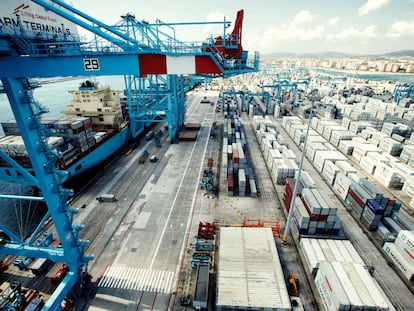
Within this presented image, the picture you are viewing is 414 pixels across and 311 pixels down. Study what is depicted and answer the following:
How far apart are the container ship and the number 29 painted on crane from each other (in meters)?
6.50

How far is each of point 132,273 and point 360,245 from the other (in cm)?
2407

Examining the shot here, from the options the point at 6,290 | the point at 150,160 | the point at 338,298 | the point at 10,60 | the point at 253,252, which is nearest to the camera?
the point at 10,60

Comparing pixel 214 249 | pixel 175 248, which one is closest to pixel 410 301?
pixel 214 249

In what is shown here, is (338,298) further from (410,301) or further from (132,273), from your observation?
(132,273)

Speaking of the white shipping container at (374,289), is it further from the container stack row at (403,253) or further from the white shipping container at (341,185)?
the white shipping container at (341,185)

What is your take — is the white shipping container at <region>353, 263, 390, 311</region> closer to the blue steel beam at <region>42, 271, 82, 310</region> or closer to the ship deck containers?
the ship deck containers

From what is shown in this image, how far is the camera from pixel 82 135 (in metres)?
37.6

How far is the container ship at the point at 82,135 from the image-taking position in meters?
31.2

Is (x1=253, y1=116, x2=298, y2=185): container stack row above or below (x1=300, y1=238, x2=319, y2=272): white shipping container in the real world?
above

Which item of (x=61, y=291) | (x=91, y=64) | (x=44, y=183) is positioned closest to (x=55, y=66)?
(x=91, y=64)

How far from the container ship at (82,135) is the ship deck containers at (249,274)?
18145 mm

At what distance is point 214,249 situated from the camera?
23.3 metres

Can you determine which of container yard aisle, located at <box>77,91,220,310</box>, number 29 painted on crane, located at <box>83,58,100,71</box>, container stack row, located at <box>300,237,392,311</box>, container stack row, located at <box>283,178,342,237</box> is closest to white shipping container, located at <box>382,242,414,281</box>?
container stack row, located at <box>300,237,392,311</box>

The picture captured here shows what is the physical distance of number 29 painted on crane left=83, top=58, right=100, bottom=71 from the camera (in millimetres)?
16062
